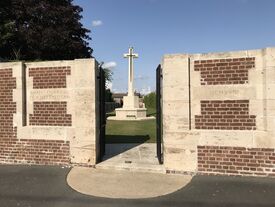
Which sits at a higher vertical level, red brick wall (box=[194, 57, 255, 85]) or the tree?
the tree

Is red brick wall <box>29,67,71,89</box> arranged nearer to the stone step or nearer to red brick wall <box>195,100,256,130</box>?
the stone step

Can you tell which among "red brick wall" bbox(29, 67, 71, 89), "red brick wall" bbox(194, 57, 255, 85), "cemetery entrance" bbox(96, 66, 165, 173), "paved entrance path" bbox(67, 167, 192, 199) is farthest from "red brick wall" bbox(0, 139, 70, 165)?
"red brick wall" bbox(194, 57, 255, 85)

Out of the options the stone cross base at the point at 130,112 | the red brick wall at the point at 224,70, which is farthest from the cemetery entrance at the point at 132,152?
the stone cross base at the point at 130,112

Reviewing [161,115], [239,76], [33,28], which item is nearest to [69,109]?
[161,115]

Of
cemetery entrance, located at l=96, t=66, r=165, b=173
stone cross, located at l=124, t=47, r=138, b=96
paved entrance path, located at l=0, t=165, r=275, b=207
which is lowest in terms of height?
paved entrance path, located at l=0, t=165, r=275, b=207

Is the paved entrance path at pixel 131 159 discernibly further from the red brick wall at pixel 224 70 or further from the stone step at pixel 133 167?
the red brick wall at pixel 224 70

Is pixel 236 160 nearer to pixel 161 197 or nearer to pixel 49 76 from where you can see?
pixel 161 197

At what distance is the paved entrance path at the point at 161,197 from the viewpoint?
5770mm

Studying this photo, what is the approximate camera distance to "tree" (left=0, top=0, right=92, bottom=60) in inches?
1080

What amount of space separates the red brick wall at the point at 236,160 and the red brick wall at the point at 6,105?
16.5 feet

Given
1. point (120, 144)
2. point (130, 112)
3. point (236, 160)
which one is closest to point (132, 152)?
point (120, 144)

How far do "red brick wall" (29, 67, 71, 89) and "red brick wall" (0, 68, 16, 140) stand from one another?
67 centimetres

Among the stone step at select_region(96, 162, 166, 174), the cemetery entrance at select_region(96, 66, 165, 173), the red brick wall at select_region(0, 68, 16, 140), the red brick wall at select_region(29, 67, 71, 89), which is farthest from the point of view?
the red brick wall at select_region(0, 68, 16, 140)

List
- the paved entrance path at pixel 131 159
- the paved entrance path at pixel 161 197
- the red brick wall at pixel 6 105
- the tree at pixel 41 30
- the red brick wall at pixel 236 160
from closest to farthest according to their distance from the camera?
the paved entrance path at pixel 161 197 < the red brick wall at pixel 236 160 < the paved entrance path at pixel 131 159 < the red brick wall at pixel 6 105 < the tree at pixel 41 30
